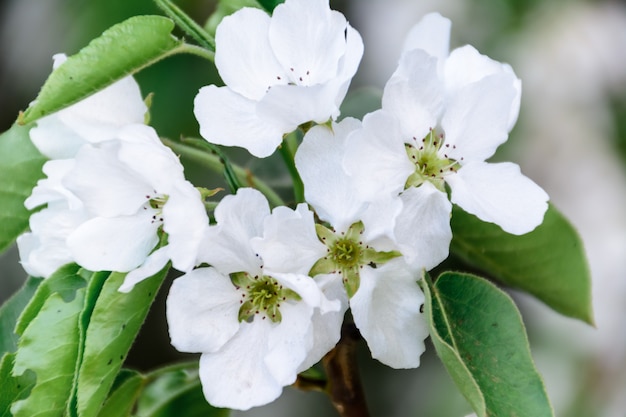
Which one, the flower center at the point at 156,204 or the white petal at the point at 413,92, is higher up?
the white petal at the point at 413,92

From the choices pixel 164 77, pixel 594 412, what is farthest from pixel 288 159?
pixel 594 412

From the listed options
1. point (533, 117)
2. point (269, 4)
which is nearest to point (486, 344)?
point (269, 4)

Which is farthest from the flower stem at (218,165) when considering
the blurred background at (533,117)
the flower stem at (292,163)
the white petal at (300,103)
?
the blurred background at (533,117)

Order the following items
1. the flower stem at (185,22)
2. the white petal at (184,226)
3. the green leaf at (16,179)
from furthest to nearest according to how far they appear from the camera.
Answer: the green leaf at (16,179) < the flower stem at (185,22) < the white petal at (184,226)

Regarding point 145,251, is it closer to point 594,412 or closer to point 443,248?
point 443,248

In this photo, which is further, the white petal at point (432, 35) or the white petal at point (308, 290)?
the white petal at point (432, 35)

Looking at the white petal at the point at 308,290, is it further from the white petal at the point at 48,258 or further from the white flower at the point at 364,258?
the white petal at the point at 48,258

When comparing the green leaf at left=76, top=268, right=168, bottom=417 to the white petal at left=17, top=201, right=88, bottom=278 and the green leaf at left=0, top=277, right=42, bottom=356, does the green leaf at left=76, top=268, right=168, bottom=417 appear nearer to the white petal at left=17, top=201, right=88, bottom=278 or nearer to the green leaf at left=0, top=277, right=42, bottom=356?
the white petal at left=17, top=201, right=88, bottom=278
